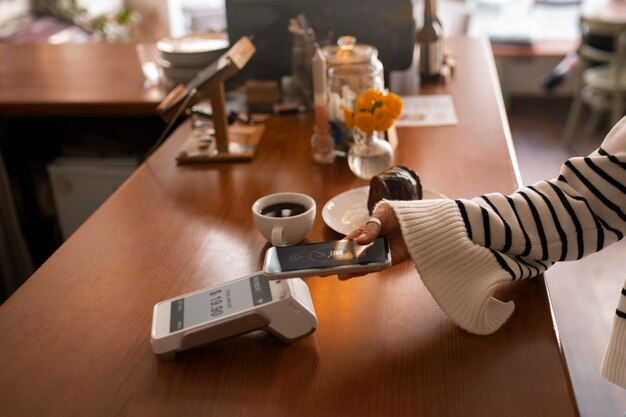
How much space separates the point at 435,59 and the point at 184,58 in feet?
2.34

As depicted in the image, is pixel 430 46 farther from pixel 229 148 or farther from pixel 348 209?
pixel 348 209

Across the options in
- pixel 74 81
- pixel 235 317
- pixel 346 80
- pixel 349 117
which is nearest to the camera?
pixel 235 317

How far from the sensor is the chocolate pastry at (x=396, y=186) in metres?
1.12

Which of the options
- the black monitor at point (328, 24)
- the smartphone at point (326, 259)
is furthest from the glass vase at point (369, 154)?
the black monitor at point (328, 24)

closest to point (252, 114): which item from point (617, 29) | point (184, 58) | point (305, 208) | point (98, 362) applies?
point (184, 58)

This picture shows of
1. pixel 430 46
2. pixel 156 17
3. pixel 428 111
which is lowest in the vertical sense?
pixel 156 17

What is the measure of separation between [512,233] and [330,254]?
0.27m

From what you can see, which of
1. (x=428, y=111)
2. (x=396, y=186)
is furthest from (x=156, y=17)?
Answer: (x=396, y=186)

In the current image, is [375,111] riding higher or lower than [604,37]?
higher

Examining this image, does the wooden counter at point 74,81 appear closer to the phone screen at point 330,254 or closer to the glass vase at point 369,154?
the glass vase at point 369,154

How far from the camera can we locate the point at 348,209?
1.23 metres

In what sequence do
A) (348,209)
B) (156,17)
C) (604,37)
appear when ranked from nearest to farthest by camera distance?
(348,209) < (604,37) < (156,17)

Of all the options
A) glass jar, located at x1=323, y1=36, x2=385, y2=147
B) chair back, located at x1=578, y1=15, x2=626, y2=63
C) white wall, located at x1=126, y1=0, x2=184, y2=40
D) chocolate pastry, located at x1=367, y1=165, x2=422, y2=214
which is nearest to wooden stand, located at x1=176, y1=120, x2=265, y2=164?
glass jar, located at x1=323, y1=36, x2=385, y2=147

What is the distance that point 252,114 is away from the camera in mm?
1806
